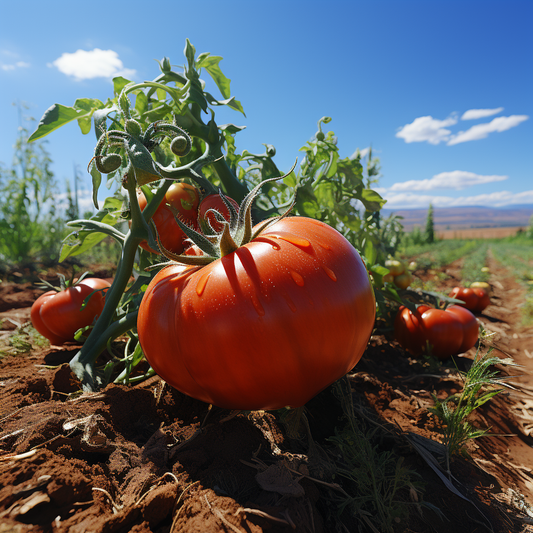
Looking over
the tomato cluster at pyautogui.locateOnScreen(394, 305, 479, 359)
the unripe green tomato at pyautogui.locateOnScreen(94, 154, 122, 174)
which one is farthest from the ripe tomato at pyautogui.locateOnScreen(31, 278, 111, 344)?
the tomato cluster at pyautogui.locateOnScreen(394, 305, 479, 359)

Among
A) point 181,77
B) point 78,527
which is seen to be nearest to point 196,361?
point 78,527

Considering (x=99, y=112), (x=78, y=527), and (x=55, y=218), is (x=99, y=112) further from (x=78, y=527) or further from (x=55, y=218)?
(x=55, y=218)

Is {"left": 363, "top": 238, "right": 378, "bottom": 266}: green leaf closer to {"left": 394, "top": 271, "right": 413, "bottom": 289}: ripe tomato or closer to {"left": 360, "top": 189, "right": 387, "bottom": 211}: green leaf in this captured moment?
{"left": 360, "top": 189, "right": 387, "bottom": 211}: green leaf

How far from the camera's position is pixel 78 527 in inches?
29.6

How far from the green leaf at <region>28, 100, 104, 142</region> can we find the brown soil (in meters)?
1.08

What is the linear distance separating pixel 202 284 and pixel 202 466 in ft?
1.80

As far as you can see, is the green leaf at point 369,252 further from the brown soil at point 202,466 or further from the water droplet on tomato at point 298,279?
the water droplet on tomato at point 298,279

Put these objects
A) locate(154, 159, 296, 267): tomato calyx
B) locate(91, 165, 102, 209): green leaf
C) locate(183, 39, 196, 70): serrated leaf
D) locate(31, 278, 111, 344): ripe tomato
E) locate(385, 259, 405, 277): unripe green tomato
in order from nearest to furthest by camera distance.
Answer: locate(154, 159, 296, 267): tomato calyx
locate(91, 165, 102, 209): green leaf
locate(183, 39, 196, 70): serrated leaf
locate(31, 278, 111, 344): ripe tomato
locate(385, 259, 405, 277): unripe green tomato

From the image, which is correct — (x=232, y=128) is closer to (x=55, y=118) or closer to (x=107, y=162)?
(x=55, y=118)

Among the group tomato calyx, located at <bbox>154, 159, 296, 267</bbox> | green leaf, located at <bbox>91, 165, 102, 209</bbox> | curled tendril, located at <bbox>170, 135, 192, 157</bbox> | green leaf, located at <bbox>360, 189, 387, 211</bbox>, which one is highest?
curled tendril, located at <bbox>170, 135, 192, 157</bbox>

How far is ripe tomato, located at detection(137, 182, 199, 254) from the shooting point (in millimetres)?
1787

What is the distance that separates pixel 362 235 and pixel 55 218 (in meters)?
6.96

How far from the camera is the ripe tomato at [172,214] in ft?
5.86

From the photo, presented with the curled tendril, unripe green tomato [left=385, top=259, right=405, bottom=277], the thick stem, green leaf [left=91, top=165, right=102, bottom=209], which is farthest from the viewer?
unripe green tomato [left=385, top=259, right=405, bottom=277]
